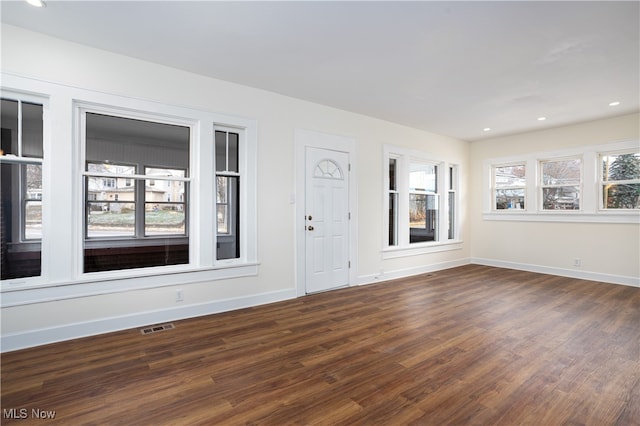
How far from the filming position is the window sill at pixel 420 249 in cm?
550

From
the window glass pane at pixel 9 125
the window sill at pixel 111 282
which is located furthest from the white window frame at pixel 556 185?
the window glass pane at pixel 9 125

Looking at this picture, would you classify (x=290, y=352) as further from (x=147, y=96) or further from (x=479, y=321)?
(x=147, y=96)

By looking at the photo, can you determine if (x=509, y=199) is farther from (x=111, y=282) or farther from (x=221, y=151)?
(x=111, y=282)

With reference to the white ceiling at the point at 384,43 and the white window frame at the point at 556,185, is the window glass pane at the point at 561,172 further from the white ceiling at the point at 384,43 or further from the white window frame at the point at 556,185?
the white ceiling at the point at 384,43

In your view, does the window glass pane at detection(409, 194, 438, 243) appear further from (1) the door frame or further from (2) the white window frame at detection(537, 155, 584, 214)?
(1) the door frame

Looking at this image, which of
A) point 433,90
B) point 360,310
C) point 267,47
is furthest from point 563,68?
point 360,310

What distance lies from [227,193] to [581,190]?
6.00 metres

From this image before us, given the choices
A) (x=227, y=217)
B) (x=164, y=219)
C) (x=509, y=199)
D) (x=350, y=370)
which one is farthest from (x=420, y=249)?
(x=164, y=219)

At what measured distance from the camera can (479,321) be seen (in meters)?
3.44

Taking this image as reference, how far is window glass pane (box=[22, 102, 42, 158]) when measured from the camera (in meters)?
2.82

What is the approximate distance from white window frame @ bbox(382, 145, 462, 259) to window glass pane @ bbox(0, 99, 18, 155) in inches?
182

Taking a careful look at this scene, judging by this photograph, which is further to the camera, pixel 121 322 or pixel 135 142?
pixel 135 142

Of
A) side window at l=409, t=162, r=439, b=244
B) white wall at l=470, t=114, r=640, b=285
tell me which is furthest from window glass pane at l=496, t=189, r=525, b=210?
side window at l=409, t=162, r=439, b=244

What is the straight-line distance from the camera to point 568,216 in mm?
5621
